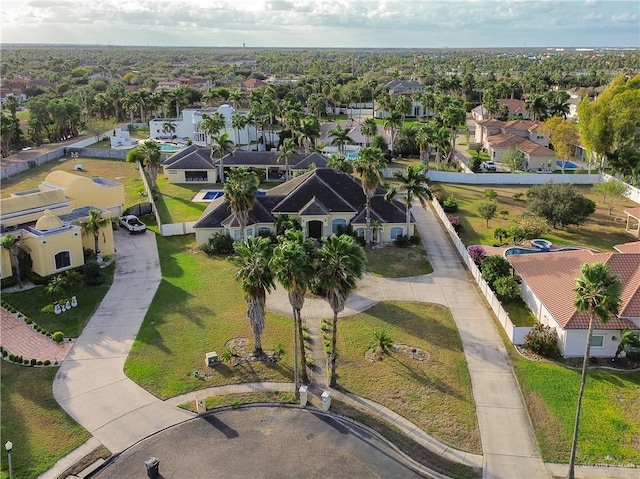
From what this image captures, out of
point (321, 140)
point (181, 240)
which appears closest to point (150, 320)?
point (181, 240)

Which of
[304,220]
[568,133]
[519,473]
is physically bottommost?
[519,473]

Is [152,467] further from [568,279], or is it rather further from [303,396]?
[568,279]

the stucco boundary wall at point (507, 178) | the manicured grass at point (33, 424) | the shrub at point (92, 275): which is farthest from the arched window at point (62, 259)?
the stucco boundary wall at point (507, 178)

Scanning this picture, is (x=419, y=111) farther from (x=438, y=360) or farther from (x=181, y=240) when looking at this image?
(x=438, y=360)

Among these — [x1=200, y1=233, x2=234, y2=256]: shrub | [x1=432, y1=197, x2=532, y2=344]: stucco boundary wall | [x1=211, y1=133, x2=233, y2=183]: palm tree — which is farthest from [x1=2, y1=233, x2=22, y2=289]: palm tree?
[x1=432, y1=197, x2=532, y2=344]: stucco boundary wall

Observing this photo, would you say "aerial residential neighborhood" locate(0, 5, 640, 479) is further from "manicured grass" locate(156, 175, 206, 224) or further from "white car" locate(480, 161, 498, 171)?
"white car" locate(480, 161, 498, 171)

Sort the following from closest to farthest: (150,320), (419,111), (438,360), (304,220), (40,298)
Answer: (438,360) < (150,320) < (40,298) < (304,220) < (419,111)
